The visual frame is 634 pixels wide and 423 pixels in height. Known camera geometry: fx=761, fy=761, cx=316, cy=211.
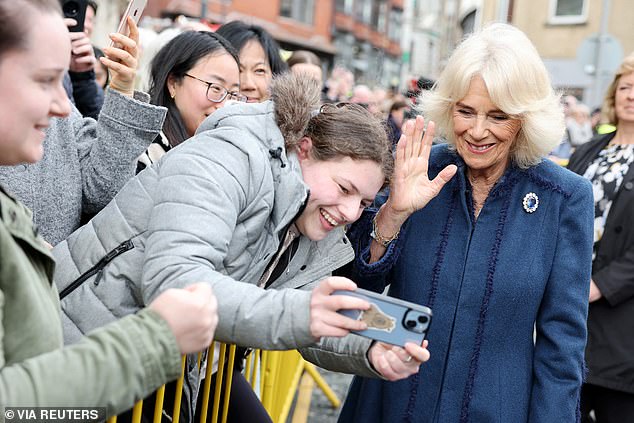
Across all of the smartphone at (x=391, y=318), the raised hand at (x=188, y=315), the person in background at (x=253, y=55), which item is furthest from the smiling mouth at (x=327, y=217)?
the person in background at (x=253, y=55)

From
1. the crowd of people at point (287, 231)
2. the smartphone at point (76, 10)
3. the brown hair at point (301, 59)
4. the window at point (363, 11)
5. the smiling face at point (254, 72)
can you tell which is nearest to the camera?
the crowd of people at point (287, 231)

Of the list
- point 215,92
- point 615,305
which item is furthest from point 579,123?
point 215,92

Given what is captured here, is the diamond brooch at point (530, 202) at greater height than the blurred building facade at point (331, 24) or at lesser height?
lesser

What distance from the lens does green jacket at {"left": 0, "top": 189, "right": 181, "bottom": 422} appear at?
1.28 metres

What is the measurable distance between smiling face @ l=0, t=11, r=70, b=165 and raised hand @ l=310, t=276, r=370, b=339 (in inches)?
26.4

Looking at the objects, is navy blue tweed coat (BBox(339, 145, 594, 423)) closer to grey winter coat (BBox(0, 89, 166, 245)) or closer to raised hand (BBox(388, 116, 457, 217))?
raised hand (BBox(388, 116, 457, 217))

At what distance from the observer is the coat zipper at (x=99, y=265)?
2000mm

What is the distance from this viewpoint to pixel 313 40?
124 ft

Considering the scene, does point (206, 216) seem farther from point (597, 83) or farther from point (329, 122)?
point (597, 83)

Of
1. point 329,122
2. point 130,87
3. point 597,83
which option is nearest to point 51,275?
point 329,122

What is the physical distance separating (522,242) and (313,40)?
36155 mm

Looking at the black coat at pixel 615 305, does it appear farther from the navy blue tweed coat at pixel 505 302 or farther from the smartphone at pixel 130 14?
the smartphone at pixel 130 14

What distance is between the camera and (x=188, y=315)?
144cm

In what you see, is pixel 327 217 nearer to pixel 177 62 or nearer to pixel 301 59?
pixel 177 62
